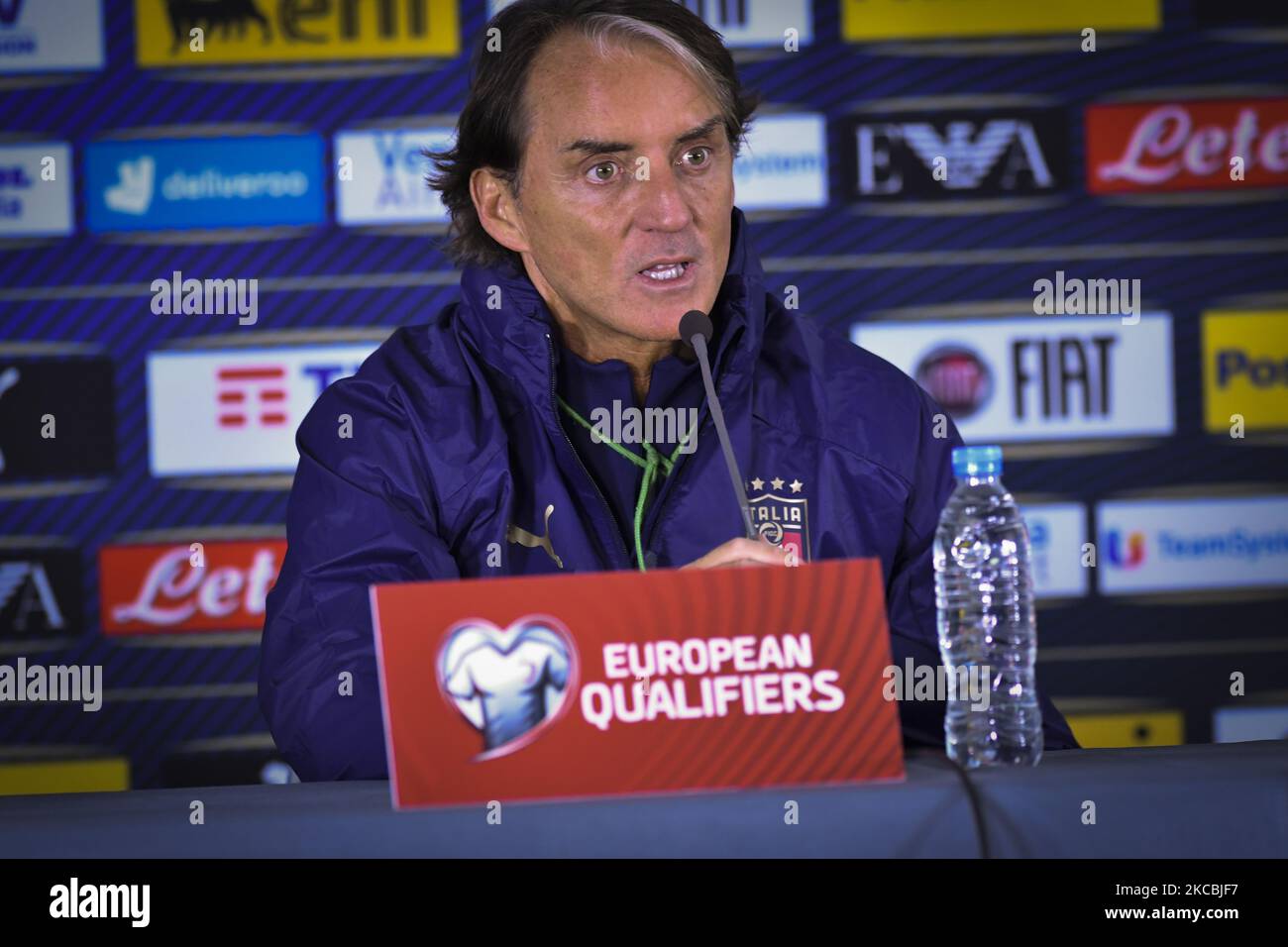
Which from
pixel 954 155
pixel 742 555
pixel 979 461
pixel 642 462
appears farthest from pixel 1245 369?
pixel 742 555

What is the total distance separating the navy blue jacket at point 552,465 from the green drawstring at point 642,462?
13 millimetres

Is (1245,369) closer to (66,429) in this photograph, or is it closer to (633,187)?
(633,187)

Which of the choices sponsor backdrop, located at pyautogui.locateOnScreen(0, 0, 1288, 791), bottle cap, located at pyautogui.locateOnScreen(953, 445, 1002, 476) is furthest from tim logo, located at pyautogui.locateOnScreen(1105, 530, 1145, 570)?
bottle cap, located at pyautogui.locateOnScreen(953, 445, 1002, 476)

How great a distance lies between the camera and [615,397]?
5.50 feet

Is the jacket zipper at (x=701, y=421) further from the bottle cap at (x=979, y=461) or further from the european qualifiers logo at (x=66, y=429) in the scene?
the european qualifiers logo at (x=66, y=429)

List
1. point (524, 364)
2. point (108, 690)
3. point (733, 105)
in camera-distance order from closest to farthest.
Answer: point (524, 364) → point (733, 105) → point (108, 690)

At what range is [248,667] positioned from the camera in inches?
122

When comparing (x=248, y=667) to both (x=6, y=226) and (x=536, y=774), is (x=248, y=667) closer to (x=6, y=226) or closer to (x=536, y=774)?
(x=6, y=226)

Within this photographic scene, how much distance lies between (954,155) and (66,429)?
2.03m

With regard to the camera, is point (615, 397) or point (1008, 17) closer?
point (615, 397)

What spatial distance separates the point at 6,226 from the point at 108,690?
40.5 inches

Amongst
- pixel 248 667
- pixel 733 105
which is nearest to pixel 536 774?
pixel 733 105

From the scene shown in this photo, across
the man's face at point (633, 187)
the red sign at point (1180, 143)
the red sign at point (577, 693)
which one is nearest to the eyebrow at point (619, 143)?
the man's face at point (633, 187)

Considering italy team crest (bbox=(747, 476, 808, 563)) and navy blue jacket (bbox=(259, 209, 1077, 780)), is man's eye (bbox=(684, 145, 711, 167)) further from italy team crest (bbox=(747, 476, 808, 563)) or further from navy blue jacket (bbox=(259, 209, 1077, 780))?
italy team crest (bbox=(747, 476, 808, 563))
